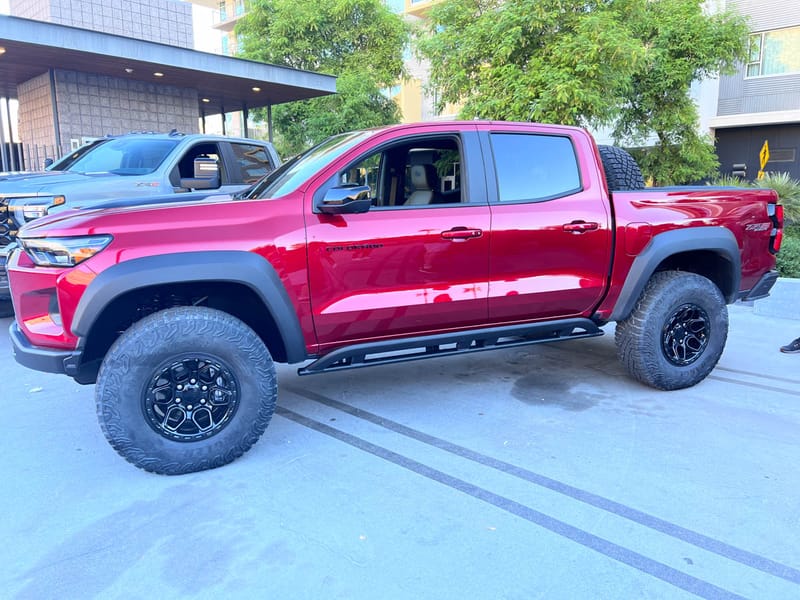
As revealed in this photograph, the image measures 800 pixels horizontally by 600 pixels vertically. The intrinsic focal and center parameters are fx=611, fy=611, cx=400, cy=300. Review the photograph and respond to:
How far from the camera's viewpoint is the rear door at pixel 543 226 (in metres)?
4.07

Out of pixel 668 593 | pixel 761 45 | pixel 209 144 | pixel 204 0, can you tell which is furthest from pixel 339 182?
pixel 204 0

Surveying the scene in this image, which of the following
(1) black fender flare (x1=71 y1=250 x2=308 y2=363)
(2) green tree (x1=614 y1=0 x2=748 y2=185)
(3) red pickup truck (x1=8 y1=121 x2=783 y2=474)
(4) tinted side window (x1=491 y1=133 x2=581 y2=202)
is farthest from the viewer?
(2) green tree (x1=614 y1=0 x2=748 y2=185)

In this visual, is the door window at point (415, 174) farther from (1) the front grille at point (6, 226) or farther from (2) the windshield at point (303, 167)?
(1) the front grille at point (6, 226)

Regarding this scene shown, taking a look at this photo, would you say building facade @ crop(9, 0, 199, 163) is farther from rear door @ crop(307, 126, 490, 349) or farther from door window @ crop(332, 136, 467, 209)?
rear door @ crop(307, 126, 490, 349)

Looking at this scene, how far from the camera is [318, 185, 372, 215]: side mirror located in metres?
3.49

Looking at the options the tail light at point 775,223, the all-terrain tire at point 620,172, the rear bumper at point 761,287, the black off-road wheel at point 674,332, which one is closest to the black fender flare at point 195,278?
the black off-road wheel at point 674,332

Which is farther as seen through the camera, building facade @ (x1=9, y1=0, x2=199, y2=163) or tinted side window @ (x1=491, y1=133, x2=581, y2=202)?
building facade @ (x1=9, y1=0, x2=199, y2=163)

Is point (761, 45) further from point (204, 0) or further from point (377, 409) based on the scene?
point (204, 0)

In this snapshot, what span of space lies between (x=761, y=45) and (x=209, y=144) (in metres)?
21.6

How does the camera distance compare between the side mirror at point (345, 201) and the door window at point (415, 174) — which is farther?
the door window at point (415, 174)

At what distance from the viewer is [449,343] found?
13.3 feet

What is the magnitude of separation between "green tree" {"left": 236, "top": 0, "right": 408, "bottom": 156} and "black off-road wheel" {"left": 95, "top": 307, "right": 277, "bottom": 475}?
17471mm

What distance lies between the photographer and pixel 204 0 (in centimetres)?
4881

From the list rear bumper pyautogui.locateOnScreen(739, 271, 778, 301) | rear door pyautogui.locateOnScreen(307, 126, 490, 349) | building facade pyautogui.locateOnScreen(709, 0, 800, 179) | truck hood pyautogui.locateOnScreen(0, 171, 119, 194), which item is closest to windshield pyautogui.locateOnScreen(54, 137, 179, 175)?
truck hood pyautogui.locateOnScreen(0, 171, 119, 194)
